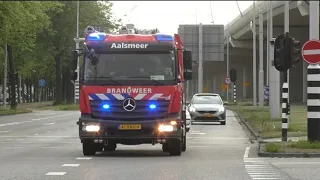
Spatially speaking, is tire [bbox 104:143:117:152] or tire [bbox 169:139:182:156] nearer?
tire [bbox 169:139:182:156]

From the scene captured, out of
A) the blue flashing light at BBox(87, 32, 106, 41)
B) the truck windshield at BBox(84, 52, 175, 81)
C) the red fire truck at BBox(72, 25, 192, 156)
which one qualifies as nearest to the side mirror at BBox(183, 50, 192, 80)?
the red fire truck at BBox(72, 25, 192, 156)

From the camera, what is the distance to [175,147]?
1848cm

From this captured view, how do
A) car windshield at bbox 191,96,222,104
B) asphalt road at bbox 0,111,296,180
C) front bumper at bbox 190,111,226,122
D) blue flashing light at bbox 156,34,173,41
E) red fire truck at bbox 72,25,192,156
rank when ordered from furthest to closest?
car windshield at bbox 191,96,222,104 < front bumper at bbox 190,111,226,122 < blue flashing light at bbox 156,34,173,41 < red fire truck at bbox 72,25,192,156 < asphalt road at bbox 0,111,296,180

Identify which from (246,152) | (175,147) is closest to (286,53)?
(246,152)

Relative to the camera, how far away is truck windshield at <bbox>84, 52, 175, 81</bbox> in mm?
17750

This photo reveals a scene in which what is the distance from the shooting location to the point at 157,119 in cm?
1761

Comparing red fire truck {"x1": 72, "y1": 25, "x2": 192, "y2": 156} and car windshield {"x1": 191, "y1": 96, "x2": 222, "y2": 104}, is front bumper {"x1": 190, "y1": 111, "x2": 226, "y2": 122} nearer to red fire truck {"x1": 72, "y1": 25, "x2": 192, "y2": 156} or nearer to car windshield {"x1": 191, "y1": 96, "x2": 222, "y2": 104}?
car windshield {"x1": 191, "y1": 96, "x2": 222, "y2": 104}

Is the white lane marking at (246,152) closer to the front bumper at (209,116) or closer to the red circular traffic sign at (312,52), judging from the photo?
the red circular traffic sign at (312,52)

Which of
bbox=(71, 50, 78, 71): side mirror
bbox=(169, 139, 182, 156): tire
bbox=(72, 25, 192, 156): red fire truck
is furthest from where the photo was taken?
bbox=(169, 139, 182, 156): tire

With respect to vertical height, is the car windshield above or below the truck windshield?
below

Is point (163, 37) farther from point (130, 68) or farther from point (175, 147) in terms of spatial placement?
point (175, 147)

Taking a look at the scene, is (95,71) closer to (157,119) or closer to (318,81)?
(157,119)

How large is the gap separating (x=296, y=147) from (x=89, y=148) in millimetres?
5738

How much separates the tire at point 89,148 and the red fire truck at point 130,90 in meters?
0.42
